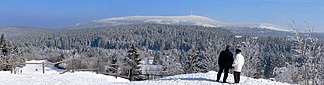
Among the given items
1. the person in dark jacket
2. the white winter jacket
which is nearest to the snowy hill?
the person in dark jacket

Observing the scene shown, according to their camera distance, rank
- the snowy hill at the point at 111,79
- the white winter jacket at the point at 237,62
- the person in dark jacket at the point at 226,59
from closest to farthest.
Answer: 1. the person in dark jacket at the point at 226,59
2. the white winter jacket at the point at 237,62
3. the snowy hill at the point at 111,79

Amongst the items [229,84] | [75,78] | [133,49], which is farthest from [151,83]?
[133,49]

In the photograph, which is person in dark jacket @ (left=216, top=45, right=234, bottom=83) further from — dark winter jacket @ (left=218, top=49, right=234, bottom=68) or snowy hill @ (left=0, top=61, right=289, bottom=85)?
snowy hill @ (left=0, top=61, right=289, bottom=85)

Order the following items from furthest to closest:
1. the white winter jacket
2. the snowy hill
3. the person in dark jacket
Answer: the snowy hill → the white winter jacket → the person in dark jacket

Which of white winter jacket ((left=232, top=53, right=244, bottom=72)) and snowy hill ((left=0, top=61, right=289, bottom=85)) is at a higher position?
white winter jacket ((left=232, top=53, right=244, bottom=72))

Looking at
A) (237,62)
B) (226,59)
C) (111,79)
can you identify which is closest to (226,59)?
(226,59)

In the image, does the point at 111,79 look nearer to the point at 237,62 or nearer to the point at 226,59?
the point at 226,59

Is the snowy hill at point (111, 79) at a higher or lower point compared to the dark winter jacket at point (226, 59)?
lower

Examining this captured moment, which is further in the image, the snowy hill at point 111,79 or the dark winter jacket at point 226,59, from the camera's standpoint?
the snowy hill at point 111,79

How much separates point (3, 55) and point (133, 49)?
19629 millimetres

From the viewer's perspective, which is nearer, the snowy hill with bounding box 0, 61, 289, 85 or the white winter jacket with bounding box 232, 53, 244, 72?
the white winter jacket with bounding box 232, 53, 244, 72

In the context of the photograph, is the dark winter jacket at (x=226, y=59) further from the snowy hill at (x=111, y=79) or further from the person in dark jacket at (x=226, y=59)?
the snowy hill at (x=111, y=79)

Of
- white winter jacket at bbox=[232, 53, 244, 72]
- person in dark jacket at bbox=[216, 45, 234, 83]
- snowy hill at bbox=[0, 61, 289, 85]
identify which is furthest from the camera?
snowy hill at bbox=[0, 61, 289, 85]

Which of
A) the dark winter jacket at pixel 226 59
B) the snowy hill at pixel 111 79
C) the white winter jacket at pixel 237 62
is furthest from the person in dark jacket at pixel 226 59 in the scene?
the snowy hill at pixel 111 79
